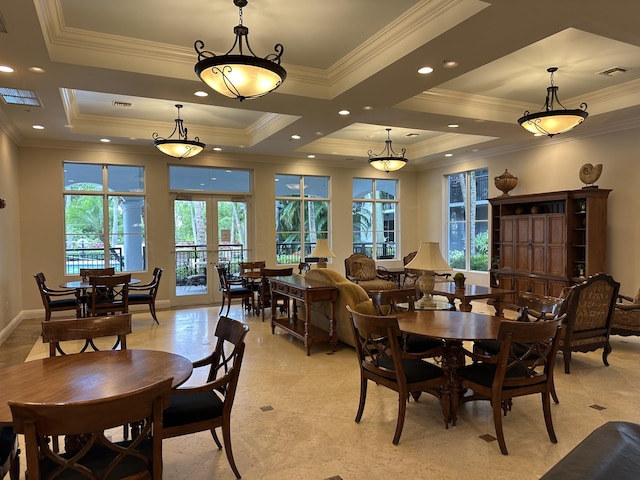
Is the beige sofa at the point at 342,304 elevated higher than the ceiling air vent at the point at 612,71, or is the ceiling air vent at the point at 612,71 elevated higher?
the ceiling air vent at the point at 612,71

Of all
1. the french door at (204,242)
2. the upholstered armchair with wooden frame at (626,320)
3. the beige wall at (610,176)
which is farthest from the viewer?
the french door at (204,242)

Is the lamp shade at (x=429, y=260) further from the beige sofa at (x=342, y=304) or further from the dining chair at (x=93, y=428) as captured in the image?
the dining chair at (x=93, y=428)

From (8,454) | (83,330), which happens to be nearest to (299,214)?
(83,330)

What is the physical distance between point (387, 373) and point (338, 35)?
3.18m

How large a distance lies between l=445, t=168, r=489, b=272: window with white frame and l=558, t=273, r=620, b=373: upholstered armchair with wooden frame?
453 cm

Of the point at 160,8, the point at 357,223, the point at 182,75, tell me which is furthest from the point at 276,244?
the point at 160,8

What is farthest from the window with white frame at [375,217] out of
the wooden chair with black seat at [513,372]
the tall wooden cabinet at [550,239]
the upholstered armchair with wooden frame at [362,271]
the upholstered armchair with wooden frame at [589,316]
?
the wooden chair with black seat at [513,372]

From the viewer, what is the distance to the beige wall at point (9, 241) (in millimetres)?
6359

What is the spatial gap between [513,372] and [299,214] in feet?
24.3

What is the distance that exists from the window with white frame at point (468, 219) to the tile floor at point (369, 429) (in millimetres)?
4536

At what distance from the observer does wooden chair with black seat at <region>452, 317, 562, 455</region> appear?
2.89 meters

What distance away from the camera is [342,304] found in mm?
5254

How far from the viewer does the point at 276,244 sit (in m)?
9.84

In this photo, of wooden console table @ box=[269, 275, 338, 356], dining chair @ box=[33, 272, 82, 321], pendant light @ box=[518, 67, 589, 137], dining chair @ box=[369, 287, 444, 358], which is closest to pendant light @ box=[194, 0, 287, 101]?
dining chair @ box=[369, 287, 444, 358]
